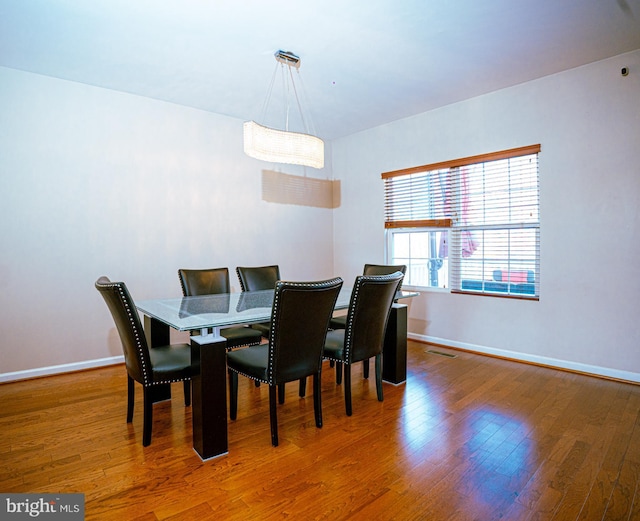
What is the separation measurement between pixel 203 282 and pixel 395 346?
1.79m

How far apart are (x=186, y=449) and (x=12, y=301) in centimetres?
→ 231

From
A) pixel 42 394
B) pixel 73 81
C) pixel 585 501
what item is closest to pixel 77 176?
pixel 73 81

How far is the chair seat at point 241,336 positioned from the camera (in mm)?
3111

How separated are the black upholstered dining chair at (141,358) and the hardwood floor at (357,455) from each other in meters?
0.33

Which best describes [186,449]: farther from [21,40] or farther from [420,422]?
[21,40]

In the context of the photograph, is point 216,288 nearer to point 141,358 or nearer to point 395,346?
point 141,358

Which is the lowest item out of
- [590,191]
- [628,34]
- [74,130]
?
[590,191]

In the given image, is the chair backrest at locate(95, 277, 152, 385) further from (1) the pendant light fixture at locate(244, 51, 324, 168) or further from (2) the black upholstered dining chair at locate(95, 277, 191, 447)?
(1) the pendant light fixture at locate(244, 51, 324, 168)

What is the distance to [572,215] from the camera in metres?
3.48

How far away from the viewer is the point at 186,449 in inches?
87.3

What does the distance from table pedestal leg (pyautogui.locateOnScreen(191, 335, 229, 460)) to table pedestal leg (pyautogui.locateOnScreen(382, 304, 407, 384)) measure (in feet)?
4.92

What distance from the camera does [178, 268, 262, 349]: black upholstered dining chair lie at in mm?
3146

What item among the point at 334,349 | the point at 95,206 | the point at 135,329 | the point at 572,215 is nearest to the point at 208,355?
the point at 135,329

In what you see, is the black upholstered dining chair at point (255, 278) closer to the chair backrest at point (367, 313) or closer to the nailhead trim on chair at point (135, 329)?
the chair backrest at point (367, 313)
